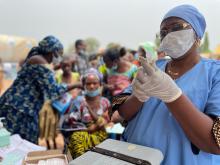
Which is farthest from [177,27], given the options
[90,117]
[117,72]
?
[117,72]

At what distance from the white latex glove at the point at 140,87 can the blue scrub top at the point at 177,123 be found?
85mm

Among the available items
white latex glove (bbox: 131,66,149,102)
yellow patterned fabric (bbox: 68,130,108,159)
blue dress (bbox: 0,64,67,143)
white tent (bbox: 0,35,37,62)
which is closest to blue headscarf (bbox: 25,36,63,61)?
blue dress (bbox: 0,64,67,143)

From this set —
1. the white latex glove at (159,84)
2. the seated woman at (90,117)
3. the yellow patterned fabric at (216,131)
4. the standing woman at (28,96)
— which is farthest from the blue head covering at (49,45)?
the yellow patterned fabric at (216,131)

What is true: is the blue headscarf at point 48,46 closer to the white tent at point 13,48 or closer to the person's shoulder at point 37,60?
the person's shoulder at point 37,60

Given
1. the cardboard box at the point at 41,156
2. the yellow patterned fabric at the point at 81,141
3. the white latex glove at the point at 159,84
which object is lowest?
the yellow patterned fabric at the point at 81,141

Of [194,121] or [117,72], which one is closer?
[194,121]

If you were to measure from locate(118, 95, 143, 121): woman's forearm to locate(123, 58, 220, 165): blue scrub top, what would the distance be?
4 cm

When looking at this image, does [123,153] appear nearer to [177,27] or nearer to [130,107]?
[130,107]

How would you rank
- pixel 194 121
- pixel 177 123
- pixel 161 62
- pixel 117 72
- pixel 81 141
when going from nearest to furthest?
1. pixel 194 121
2. pixel 177 123
3. pixel 161 62
4. pixel 81 141
5. pixel 117 72

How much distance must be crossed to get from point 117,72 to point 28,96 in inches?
53.4

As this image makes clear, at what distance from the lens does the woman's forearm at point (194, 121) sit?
0.90 meters

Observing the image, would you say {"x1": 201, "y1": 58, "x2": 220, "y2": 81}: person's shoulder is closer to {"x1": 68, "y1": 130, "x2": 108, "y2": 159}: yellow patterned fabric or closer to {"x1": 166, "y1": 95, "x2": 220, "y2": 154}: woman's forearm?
{"x1": 166, "y1": 95, "x2": 220, "y2": 154}: woman's forearm

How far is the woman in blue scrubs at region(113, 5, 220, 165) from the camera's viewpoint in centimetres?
90

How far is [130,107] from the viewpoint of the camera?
1118 mm
